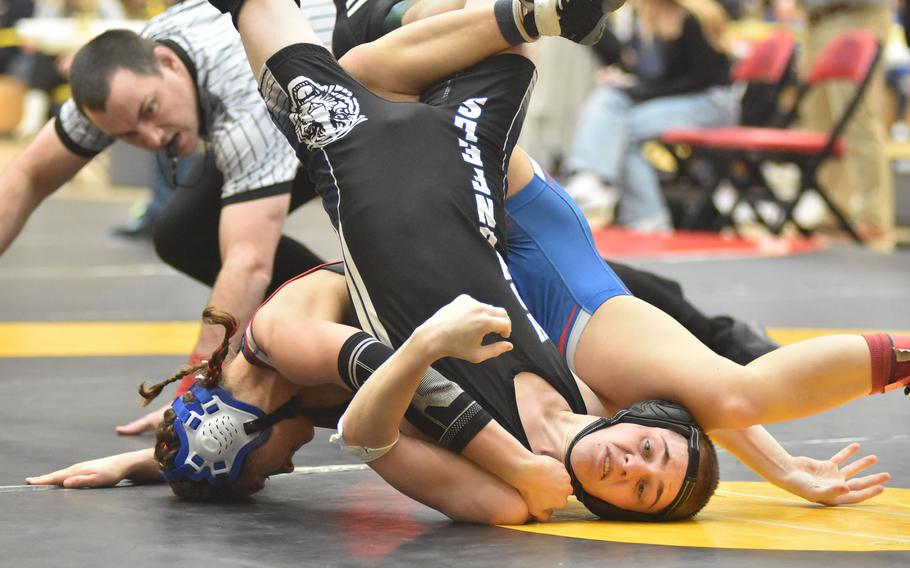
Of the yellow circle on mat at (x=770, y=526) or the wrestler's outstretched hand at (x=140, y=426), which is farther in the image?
the wrestler's outstretched hand at (x=140, y=426)

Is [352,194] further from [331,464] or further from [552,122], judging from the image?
[552,122]

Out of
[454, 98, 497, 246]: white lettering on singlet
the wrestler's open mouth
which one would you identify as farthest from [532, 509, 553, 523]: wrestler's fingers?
[454, 98, 497, 246]: white lettering on singlet

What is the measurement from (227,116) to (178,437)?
1221 millimetres

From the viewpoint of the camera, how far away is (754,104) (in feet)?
30.1

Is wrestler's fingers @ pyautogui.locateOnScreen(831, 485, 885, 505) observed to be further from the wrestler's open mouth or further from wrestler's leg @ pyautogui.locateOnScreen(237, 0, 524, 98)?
wrestler's leg @ pyautogui.locateOnScreen(237, 0, 524, 98)

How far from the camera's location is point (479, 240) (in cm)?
271

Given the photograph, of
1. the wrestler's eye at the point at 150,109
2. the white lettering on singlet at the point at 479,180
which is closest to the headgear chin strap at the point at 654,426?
the white lettering on singlet at the point at 479,180

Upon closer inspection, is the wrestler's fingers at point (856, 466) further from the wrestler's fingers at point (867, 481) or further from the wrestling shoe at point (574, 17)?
the wrestling shoe at point (574, 17)

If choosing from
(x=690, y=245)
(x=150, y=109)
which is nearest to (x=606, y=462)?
(x=150, y=109)

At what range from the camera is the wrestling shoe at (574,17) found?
105 inches

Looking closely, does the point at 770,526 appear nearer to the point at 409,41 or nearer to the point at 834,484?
the point at 834,484

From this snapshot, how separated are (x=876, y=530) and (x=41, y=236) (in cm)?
666

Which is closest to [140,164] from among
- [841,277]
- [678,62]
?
[678,62]

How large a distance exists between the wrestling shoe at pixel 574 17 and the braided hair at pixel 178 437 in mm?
818
